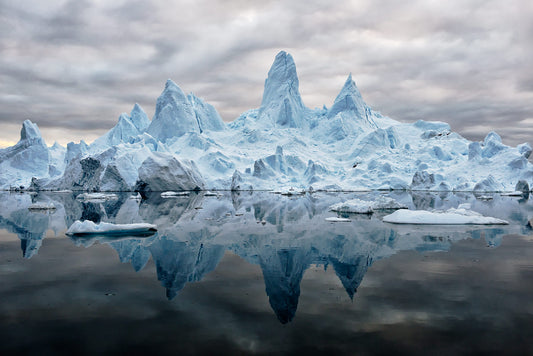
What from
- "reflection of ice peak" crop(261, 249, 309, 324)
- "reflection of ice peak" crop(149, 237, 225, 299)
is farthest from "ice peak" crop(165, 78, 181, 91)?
"reflection of ice peak" crop(261, 249, 309, 324)

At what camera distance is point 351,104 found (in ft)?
252

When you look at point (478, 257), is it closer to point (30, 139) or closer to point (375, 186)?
point (375, 186)

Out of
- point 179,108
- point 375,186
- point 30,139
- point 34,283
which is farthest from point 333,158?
point 34,283

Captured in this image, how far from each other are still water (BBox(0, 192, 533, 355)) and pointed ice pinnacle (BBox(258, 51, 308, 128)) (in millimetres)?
68255

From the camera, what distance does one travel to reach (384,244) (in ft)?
30.2

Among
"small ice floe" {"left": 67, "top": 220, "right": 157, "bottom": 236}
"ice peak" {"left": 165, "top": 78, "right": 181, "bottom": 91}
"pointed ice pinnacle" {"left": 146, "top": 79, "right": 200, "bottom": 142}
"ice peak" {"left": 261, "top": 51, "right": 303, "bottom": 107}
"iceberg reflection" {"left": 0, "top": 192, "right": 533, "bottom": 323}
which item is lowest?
"iceberg reflection" {"left": 0, "top": 192, "right": 533, "bottom": 323}

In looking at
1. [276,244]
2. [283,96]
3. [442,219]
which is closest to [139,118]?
[283,96]

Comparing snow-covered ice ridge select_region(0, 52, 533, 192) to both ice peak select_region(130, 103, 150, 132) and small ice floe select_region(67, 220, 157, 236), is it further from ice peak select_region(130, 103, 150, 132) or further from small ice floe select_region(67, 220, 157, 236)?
small ice floe select_region(67, 220, 157, 236)

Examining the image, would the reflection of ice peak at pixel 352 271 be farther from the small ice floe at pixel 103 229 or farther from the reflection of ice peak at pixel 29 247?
the reflection of ice peak at pixel 29 247

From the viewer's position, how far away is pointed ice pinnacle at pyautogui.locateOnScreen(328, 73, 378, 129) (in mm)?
76750

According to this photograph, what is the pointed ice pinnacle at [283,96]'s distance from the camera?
76875mm

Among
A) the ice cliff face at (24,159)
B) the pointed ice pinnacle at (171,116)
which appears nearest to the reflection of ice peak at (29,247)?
the ice cliff face at (24,159)

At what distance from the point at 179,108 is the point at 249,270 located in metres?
65.1

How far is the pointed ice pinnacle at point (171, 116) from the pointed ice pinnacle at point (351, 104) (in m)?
28.4
